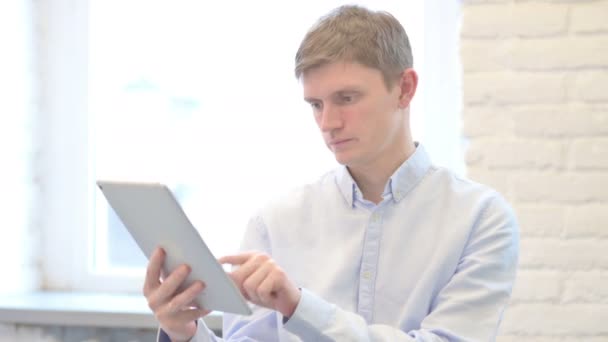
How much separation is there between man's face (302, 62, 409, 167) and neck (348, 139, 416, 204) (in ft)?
0.26

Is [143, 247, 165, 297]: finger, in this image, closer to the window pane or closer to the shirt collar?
the shirt collar

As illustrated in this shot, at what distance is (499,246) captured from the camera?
1.45 m

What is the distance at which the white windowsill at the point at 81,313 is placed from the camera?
2.10 metres

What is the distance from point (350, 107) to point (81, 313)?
1098 millimetres

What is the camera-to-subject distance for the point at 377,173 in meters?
1.55

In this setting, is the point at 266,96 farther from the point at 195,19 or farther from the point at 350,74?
the point at 350,74

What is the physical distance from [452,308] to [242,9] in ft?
4.13

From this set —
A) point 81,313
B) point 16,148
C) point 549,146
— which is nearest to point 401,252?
point 549,146

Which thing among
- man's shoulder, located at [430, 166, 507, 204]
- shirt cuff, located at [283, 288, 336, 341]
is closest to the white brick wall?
man's shoulder, located at [430, 166, 507, 204]

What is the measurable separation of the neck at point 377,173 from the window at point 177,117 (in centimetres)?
72

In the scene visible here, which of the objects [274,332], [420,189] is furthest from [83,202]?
[420,189]

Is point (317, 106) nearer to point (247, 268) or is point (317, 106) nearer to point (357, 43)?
point (357, 43)

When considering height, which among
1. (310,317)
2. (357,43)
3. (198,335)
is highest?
(357,43)

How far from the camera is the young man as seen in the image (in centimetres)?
142
